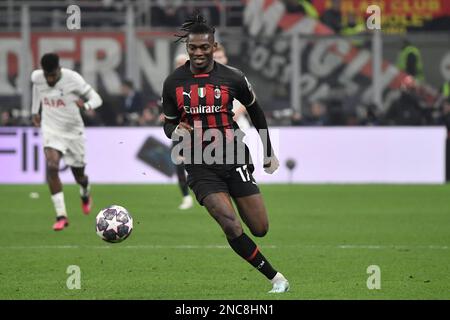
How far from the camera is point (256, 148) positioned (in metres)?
22.7

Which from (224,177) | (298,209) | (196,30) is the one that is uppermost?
(196,30)

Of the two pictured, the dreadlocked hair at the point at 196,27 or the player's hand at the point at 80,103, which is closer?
the dreadlocked hair at the point at 196,27

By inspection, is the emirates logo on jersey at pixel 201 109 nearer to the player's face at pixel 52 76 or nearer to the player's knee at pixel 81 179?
the player's face at pixel 52 76

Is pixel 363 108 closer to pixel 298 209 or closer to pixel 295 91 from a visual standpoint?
pixel 295 91

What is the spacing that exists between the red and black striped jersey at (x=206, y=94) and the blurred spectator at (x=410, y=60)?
61.1ft

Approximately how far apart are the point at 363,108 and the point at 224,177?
57.9ft

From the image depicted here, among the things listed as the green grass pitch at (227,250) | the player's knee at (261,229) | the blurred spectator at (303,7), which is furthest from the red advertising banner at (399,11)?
the player's knee at (261,229)

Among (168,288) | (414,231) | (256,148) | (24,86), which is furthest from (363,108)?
(168,288)

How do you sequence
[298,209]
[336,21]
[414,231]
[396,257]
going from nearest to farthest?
[396,257]
[414,231]
[298,209]
[336,21]

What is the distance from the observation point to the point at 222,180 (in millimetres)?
10453

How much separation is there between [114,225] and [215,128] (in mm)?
1468

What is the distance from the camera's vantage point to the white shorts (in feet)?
53.9

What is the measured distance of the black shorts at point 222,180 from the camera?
34.0 ft

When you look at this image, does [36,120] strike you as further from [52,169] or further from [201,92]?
[201,92]
